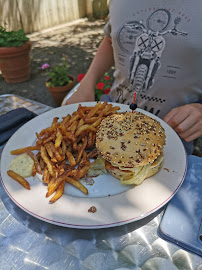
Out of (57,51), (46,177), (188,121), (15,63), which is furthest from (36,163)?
(57,51)

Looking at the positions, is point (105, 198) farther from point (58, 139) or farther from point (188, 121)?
point (188, 121)

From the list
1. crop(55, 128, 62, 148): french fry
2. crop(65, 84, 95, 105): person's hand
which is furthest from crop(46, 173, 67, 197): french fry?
crop(65, 84, 95, 105): person's hand

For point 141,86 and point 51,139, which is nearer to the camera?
point 51,139

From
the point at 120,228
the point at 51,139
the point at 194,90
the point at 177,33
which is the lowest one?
the point at 120,228

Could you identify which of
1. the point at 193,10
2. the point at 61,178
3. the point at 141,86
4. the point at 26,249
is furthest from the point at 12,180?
the point at 193,10

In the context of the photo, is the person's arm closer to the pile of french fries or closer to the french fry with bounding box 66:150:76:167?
the pile of french fries

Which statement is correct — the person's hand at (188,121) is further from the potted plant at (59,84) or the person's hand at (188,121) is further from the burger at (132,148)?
the potted plant at (59,84)

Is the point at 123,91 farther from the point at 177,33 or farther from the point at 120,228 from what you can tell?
the point at 120,228
